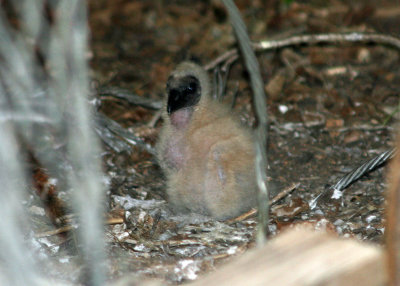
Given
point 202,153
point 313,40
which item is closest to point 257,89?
point 202,153

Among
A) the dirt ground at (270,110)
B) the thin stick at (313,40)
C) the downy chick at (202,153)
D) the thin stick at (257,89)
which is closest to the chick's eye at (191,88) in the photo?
the downy chick at (202,153)

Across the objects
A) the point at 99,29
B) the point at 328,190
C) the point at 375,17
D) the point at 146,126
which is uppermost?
the point at 99,29

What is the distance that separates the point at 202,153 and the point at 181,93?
1.20 feet

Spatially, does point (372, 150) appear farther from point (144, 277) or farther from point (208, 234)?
point (144, 277)

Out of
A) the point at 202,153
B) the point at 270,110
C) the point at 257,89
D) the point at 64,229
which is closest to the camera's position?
the point at 257,89

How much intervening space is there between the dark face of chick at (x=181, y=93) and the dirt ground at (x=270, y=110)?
1.91ft

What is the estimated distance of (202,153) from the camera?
3.12 metres

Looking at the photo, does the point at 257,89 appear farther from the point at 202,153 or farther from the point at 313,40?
the point at 313,40

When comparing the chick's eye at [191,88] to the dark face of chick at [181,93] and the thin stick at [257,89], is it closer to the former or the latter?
the dark face of chick at [181,93]

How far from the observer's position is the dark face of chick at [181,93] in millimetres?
3164

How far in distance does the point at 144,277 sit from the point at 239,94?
2.47 metres

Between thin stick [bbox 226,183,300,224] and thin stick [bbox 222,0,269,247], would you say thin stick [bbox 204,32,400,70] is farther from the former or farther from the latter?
thin stick [bbox 222,0,269,247]

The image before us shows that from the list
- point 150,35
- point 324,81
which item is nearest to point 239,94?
point 324,81

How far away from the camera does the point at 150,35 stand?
583 centimetres
